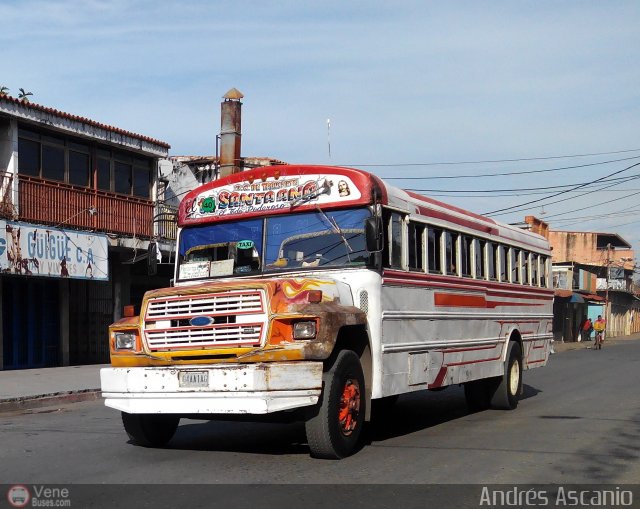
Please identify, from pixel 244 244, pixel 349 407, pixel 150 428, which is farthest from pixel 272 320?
pixel 150 428

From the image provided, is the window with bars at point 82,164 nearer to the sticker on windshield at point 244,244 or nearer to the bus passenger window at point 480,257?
the bus passenger window at point 480,257

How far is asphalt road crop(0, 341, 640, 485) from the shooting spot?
285 inches

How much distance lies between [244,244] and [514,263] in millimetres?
6035

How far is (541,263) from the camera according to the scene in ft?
50.6

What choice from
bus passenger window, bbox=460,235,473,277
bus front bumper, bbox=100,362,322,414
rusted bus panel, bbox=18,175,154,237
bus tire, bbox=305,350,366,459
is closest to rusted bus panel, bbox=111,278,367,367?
bus front bumper, bbox=100,362,322,414

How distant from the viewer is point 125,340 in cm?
830

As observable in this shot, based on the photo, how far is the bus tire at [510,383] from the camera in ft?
41.6

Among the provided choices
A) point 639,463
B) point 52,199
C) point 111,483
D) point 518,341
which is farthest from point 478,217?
point 52,199

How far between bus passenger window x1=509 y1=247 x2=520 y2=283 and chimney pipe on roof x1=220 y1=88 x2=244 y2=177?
11665 millimetres

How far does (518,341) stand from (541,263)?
2.32 m

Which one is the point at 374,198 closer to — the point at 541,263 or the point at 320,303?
the point at 320,303

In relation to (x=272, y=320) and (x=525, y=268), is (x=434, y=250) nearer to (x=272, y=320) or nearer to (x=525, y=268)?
(x=272, y=320)

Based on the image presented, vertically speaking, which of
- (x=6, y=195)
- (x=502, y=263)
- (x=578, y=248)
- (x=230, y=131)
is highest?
(x=230, y=131)

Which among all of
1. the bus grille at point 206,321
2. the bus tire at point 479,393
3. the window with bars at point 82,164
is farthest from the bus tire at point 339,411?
the window with bars at point 82,164
